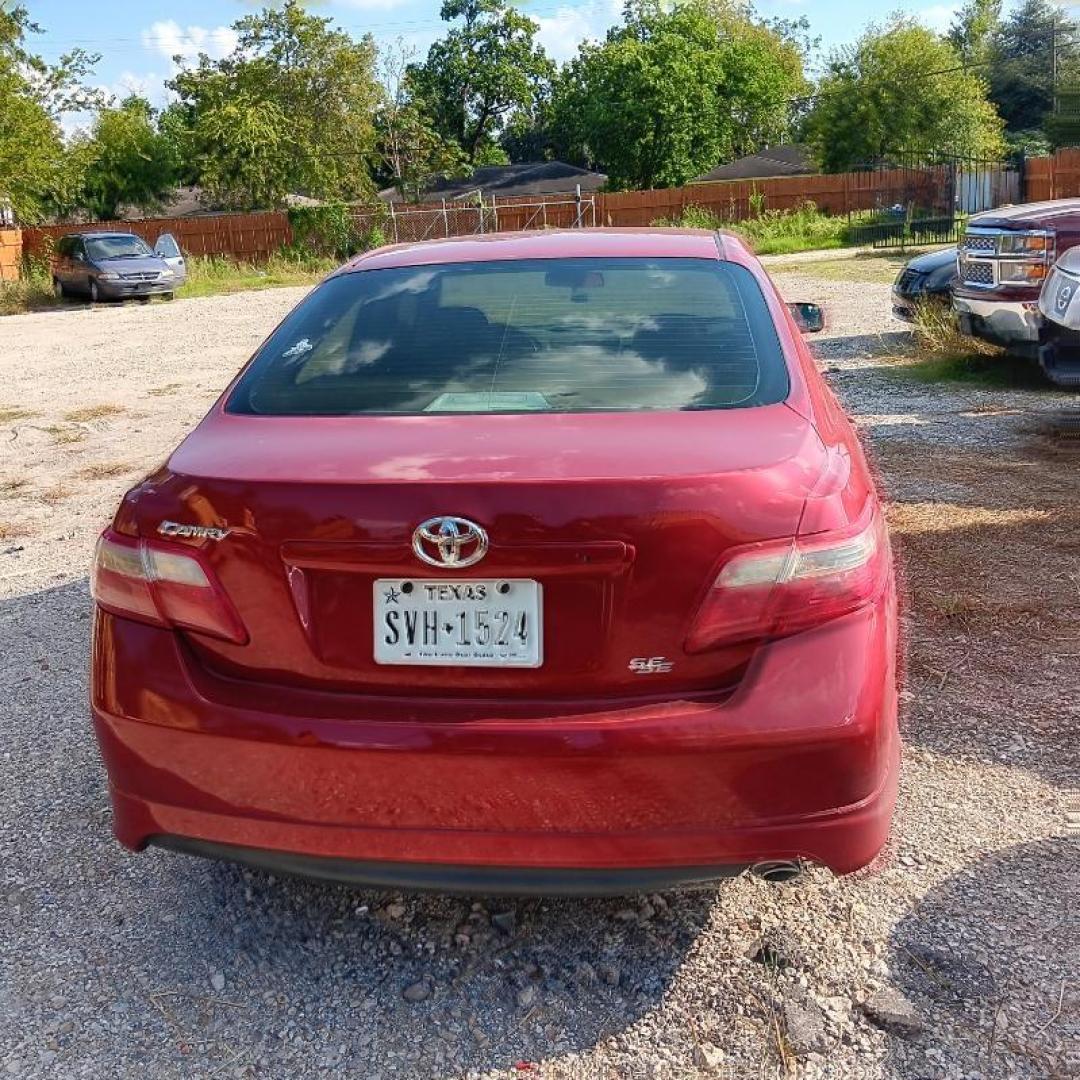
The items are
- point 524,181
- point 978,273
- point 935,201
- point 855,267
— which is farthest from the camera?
point 524,181

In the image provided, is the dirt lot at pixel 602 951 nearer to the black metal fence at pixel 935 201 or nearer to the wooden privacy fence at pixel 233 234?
the black metal fence at pixel 935 201

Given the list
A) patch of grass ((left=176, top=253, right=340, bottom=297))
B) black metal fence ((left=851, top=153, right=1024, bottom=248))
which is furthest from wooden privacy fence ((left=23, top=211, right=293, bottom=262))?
black metal fence ((left=851, top=153, right=1024, bottom=248))

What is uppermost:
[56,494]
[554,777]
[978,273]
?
[978,273]

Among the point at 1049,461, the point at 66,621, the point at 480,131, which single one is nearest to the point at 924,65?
the point at 480,131

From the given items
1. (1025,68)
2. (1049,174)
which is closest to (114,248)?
(1049,174)

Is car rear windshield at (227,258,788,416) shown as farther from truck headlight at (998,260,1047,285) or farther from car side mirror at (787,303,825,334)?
truck headlight at (998,260,1047,285)

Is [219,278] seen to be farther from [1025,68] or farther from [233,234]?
[1025,68]

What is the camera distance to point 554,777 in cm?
220

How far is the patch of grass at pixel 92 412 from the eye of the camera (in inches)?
412

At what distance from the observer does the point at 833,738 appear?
2.19 metres

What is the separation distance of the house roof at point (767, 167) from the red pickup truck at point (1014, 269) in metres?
48.5

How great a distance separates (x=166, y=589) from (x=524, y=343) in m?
1.10

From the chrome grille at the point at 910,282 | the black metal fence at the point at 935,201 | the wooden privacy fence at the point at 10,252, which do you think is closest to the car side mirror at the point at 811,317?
the chrome grille at the point at 910,282

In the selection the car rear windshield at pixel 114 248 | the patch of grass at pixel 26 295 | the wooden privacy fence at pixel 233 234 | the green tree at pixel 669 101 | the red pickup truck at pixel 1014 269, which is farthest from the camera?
the green tree at pixel 669 101
